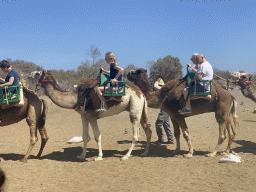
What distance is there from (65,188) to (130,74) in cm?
451

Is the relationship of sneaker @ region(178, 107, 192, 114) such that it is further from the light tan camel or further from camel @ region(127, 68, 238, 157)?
the light tan camel

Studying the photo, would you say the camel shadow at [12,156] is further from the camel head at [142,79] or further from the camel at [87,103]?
the camel head at [142,79]

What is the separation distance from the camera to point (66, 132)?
473 inches

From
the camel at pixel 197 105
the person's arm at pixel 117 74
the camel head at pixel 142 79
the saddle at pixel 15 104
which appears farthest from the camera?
the camel head at pixel 142 79

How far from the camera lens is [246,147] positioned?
28.1 feet

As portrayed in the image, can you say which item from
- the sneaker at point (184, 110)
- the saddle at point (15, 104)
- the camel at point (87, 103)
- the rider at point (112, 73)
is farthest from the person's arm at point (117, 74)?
the saddle at point (15, 104)

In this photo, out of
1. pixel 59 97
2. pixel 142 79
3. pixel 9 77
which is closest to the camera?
pixel 9 77

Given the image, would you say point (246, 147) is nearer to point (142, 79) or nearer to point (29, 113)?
point (142, 79)

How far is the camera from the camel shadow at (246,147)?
8.01 meters

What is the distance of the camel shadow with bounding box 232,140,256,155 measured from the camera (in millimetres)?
8008

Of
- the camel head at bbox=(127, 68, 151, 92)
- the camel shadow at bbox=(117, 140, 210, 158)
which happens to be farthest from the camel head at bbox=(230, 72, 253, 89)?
the camel head at bbox=(127, 68, 151, 92)

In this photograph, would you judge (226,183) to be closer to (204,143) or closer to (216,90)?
(216,90)

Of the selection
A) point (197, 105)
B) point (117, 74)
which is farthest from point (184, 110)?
point (117, 74)

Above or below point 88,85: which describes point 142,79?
above
